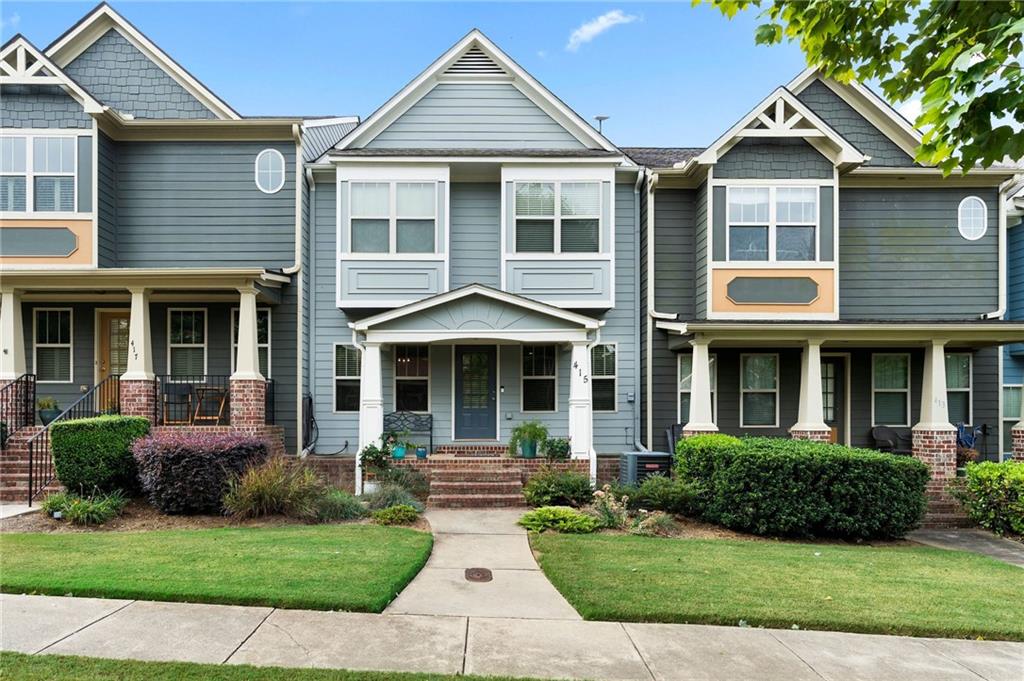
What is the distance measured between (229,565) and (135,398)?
6.81m

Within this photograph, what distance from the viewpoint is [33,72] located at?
456 inches

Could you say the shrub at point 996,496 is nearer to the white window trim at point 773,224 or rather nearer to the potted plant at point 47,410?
the white window trim at point 773,224

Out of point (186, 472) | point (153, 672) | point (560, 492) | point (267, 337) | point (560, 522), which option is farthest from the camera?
point (267, 337)

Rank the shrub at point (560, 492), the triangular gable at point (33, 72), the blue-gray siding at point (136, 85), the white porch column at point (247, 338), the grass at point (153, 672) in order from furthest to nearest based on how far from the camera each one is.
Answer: the blue-gray siding at point (136, 85), the triangular gable at point (33, 72), the white porch column at point (247, 338), the shrub at point (560, 492), the grass at point (153, 672)

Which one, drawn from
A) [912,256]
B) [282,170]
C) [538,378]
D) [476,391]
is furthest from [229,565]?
[912,256]

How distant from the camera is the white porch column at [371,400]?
11109 mm

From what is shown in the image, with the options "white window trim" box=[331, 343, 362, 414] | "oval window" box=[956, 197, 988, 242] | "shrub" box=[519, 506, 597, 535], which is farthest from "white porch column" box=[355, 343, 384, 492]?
"oval window" box=[956, 197, 988, 242]

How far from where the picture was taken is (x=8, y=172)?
460 inches

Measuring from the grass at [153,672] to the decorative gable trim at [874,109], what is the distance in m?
13.9

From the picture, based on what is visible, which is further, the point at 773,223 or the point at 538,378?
the point at 538,378

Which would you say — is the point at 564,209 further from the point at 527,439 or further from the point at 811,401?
the point at 811,401

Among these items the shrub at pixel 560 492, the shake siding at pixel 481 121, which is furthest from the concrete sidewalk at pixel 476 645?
the shake siding at pixel 481 121

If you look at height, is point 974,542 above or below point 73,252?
below

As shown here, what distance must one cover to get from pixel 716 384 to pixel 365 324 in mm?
7640
